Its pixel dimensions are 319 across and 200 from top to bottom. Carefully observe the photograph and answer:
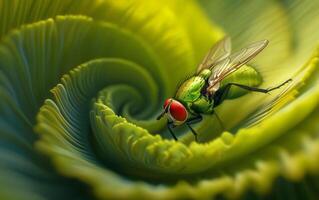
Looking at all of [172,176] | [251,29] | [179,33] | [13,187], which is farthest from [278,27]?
[13,187]

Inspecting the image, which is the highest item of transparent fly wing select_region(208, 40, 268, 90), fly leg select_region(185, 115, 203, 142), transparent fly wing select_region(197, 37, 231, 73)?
transparent fly wing select_region(197, 37, 231, 73)

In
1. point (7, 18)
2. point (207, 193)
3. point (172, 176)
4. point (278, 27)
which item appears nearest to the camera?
point (207, 193)

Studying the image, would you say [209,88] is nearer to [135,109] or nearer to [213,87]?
[213,87]

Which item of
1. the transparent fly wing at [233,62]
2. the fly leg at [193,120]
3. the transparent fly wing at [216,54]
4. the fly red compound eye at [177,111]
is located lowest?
the fly leg at [193,120]

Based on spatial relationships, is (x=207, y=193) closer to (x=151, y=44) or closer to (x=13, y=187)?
(x=13, y=187)

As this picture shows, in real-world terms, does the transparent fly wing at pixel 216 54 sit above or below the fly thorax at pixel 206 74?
above
